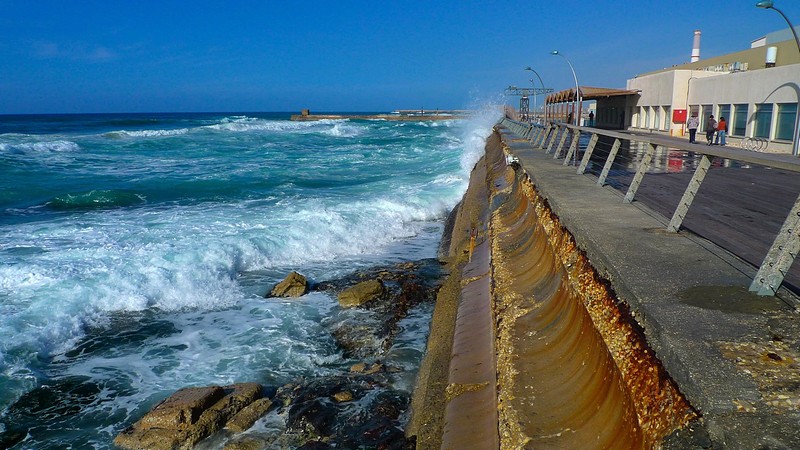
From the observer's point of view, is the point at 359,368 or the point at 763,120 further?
the point at 763,120

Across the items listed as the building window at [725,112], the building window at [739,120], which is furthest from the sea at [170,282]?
the building window at [725,112]

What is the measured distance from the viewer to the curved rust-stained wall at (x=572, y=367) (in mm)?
2566

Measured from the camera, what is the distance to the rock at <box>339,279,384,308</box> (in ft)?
24.8

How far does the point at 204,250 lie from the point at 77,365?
402 cm

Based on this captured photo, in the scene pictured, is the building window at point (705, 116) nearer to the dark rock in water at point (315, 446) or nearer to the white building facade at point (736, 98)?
the white building facade at point (736, 98)

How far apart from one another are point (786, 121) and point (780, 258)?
19.8 m

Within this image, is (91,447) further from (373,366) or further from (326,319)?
(326,319)

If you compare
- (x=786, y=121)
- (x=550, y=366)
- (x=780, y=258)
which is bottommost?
(x=550, y=366)

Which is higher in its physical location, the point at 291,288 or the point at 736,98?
the point at 736,98

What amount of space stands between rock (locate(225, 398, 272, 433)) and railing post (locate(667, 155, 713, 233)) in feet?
13.3

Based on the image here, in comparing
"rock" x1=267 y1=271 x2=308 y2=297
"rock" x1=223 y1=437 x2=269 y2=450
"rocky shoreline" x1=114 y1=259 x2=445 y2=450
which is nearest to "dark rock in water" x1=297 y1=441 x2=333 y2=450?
"rocky shoreline" x1=114 y1=259 x2=445 y2=450

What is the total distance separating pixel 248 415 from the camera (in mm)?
4797

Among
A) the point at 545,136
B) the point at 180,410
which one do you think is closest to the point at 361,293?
the point at 180,410

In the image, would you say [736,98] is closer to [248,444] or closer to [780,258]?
[780,258]
